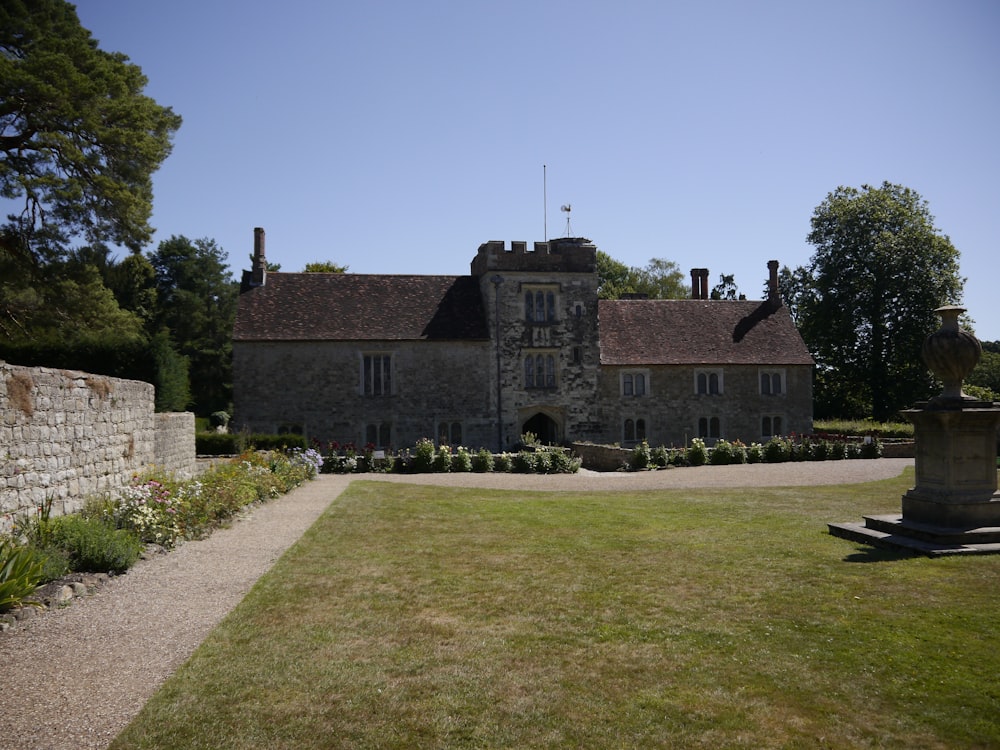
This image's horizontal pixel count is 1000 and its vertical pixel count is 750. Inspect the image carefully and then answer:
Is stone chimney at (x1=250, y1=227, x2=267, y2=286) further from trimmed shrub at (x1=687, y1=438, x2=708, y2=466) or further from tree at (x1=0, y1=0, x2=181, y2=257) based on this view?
trimmed shrub at (x1=687, y1=438, x2=708, y2=466)

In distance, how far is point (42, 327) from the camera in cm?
2570

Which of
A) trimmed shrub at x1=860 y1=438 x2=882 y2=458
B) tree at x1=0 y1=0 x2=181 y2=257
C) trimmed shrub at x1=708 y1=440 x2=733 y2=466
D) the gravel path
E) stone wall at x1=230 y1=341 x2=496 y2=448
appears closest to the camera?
the gravel path

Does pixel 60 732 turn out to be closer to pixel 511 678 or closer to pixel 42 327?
pixel 511 678

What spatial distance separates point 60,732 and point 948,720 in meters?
5.77

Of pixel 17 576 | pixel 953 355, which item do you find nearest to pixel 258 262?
pixel 17 576

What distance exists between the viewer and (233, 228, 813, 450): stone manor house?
31875 mm

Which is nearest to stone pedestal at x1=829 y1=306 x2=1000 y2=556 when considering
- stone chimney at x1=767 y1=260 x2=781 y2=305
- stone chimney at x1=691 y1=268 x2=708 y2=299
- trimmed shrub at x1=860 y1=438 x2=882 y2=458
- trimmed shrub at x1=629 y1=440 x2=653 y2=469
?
trimmed shrub at x1=629 y1=440 x2=653 y2=469

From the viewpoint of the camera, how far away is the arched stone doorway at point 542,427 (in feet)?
114

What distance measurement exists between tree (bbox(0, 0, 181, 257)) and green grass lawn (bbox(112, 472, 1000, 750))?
720 inches

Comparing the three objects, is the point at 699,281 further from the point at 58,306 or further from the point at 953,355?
the point at 953,355

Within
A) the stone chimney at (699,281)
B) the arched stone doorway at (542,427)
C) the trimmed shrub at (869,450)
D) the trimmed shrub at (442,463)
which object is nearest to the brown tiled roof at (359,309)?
the arched stone doorway at (542,427)

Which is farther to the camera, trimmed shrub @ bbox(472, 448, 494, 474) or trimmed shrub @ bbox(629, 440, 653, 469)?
trimmed shrub @ bbox(629, 440, 653, 469)

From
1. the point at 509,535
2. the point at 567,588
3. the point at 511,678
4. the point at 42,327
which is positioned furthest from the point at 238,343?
the point at 511,678

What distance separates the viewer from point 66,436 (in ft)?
38.2
